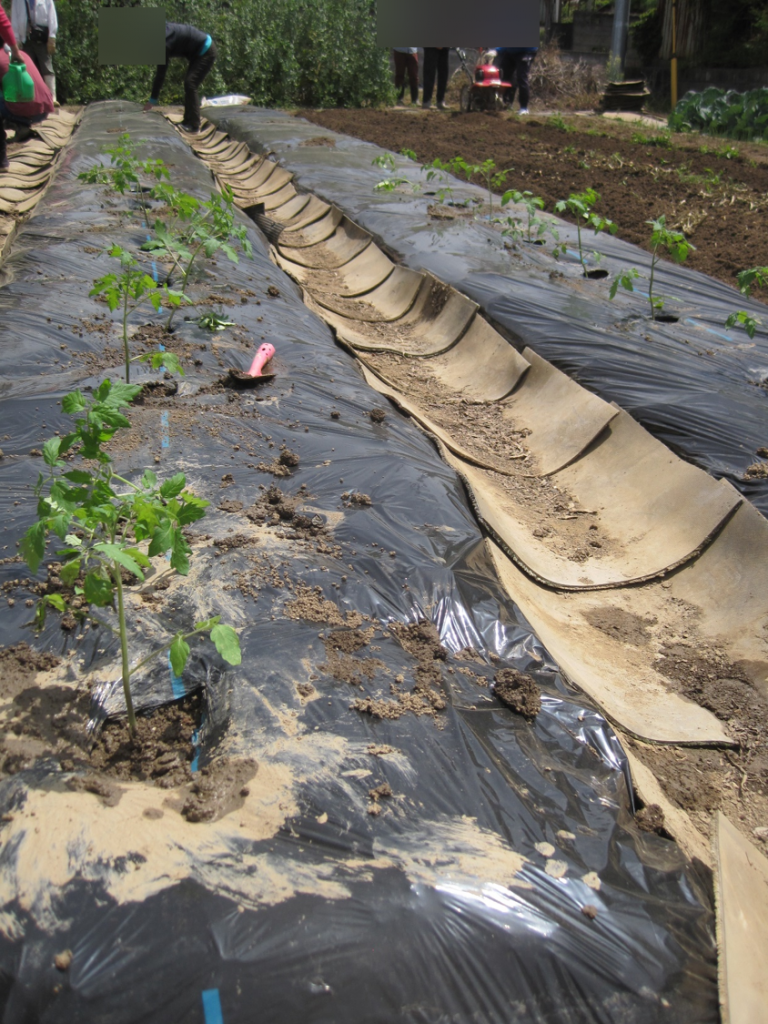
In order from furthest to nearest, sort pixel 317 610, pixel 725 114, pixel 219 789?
pixel 725 114 → pixel 317 610 → pixel 219 789

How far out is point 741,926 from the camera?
160cm

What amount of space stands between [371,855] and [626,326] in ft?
12.4

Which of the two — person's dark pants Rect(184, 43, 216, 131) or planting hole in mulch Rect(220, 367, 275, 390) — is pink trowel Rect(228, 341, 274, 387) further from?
person's dark pants Rect(184, 43, 216, 131)

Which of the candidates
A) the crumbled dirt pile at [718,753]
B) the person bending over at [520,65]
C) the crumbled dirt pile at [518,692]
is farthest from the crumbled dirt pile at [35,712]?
the person bending over at [520,65]

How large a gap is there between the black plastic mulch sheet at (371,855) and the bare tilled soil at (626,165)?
427cm

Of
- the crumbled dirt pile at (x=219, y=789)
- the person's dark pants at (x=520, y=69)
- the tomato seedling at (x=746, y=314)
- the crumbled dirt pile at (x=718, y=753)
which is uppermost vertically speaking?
the person's dark pants at (x=520, y=69)

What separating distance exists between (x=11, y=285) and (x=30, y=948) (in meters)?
3.92

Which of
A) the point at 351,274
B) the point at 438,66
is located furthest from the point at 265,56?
the point at 351,274

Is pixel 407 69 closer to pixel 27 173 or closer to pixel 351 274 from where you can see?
pixel 27 173

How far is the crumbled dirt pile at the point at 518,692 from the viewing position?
198 cm

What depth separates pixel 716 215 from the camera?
698 centimetres

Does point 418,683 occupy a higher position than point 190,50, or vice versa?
point 190,50

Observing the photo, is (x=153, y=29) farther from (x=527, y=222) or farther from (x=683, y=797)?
(x=683, y=797)

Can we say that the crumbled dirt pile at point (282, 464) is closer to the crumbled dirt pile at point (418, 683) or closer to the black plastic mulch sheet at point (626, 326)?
the crumbled dirt pile at point (418, 683)
